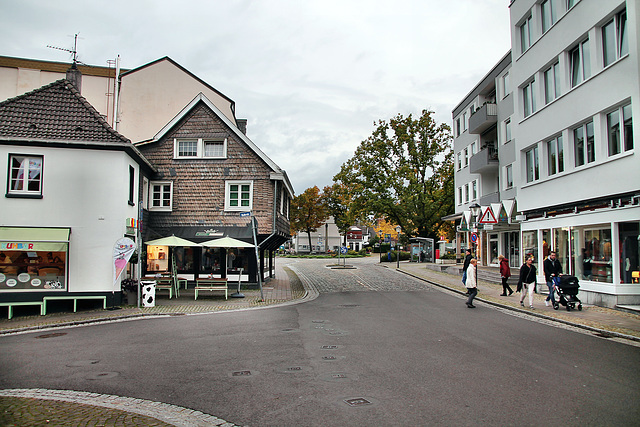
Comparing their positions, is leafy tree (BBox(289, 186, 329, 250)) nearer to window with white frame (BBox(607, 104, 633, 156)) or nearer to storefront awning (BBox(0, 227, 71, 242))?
storefront awning (BBox(0, 227, 71, 242))

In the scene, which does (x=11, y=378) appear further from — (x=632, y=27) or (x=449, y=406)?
(x=632, y=27)

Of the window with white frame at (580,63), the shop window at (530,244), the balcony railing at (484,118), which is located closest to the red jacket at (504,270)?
the shop window at (530,244)

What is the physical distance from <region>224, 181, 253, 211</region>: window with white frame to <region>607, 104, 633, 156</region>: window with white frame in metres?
15.0

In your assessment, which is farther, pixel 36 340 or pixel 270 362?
pixel 36 340

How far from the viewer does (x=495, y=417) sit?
5.45 meters

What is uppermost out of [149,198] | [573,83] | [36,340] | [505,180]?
[573,83]

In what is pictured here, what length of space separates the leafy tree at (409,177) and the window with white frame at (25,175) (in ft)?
114

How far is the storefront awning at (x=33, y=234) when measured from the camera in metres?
15.4

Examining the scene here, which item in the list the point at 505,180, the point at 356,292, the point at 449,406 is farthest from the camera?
the point at 505,180

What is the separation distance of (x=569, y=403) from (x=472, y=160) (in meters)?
31.1

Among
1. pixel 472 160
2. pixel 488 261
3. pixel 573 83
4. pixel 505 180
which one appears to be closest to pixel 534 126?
pixel 573 83

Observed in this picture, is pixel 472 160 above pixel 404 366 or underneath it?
above

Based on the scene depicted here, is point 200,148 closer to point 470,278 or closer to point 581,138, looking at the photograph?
point 470,278

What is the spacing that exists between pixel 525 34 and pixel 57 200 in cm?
2141
